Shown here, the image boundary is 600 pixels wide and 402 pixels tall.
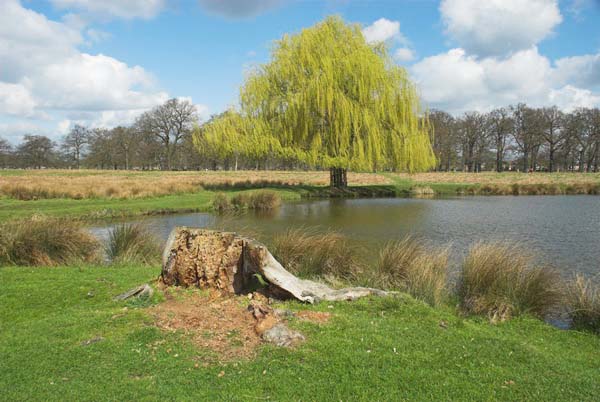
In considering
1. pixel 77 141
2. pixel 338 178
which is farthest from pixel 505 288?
pixel 77 141

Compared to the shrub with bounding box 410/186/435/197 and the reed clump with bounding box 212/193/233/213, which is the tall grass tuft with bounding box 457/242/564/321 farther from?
the shrub with bounding box 410/186/435/197

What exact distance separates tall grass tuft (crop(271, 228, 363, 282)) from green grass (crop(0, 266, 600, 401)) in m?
2.79

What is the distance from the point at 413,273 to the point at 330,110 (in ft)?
69.8

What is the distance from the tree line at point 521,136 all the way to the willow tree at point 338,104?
44.2m

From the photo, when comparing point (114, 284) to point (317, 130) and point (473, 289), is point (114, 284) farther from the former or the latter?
point (317, 130)

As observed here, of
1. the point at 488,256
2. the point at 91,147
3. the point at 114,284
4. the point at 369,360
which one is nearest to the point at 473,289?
the point at 488,256

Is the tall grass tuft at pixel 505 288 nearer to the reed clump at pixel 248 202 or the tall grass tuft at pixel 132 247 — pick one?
the tall grass tuft at pixel 132 247

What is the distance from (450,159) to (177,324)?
8400 cm

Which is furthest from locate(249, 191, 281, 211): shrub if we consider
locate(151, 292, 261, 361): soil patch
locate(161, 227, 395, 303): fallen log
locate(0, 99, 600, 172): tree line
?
locate(0, 99, 600, 172): tree line

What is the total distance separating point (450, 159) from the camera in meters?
83.6

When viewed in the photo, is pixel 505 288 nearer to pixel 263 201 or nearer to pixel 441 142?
pixel 263 201

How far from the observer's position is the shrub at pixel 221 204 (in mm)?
23547

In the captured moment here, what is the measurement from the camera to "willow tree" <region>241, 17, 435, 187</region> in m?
28.6

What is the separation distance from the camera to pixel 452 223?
1803cm
